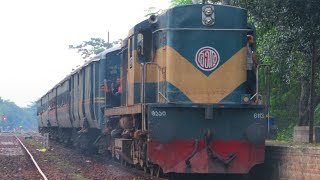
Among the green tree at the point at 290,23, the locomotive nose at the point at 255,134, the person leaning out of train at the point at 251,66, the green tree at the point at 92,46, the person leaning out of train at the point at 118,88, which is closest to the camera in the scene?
the locomotive nose at the point at 255,134

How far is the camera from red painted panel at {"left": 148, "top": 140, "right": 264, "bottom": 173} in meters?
11.6

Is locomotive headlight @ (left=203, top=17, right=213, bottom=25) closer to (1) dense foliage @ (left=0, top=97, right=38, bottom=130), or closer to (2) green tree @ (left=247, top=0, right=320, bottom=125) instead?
(2) green tree @ (left=247, top=0, right=320, bottom=125)

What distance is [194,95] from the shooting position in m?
12.1

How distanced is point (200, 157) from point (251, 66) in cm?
231

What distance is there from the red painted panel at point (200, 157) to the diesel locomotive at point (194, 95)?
0.8 inches

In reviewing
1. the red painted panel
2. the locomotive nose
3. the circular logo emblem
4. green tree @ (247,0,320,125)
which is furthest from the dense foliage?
the locomotive nose

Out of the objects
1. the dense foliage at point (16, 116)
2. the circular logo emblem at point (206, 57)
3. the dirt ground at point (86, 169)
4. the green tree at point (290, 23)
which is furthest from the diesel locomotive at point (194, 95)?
the dense foliage at point (16, 116)

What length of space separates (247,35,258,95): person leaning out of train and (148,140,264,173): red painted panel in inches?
54.6

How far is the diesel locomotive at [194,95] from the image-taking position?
11.6m

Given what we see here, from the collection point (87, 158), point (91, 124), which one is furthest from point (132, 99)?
point (87, 158)

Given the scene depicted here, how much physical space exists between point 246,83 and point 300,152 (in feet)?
6.53

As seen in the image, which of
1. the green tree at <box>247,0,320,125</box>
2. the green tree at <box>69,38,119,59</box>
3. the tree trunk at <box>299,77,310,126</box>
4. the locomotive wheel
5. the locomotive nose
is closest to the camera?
the locomotive nose

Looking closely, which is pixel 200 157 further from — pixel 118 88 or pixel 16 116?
pixel 16 116

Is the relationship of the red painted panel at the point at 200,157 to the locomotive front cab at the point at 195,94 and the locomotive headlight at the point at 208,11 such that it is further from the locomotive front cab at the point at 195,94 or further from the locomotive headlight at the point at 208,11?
the locomotive headlight at the point at 208,11
